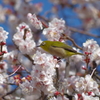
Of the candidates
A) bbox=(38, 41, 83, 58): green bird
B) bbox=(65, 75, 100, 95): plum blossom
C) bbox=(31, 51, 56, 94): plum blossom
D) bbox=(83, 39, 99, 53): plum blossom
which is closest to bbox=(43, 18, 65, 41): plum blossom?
bbox=(38, 41, 83, 58): green bird

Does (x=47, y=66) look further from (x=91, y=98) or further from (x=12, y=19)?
(x=12, y=19)

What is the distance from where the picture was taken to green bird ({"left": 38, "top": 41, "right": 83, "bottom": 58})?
9.00 ft

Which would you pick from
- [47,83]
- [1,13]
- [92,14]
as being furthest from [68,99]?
[92,14]

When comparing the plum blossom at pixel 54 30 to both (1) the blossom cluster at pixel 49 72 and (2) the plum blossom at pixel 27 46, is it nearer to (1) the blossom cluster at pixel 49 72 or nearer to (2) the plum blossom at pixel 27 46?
(1) the blossom cluster at pixel 49 72

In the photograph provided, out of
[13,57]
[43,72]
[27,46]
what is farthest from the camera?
[13,57]

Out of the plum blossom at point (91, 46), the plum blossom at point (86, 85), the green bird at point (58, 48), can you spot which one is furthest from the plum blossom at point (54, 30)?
the plum blossom at point (86, 85)

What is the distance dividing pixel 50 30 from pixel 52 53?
0.29 metres

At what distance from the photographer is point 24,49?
2867 mm

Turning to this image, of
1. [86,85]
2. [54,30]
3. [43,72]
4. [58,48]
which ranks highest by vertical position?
[54,30]

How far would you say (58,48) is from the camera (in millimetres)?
2721

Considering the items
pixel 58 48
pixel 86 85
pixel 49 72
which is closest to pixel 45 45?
pixel 58 48

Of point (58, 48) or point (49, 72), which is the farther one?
point (58, 48)

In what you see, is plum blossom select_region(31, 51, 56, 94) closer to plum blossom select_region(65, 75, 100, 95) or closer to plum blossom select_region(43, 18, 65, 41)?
plum blossom select_region(65, 75, 100, 95)

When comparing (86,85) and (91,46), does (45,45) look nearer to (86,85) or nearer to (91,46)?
(91,46)
